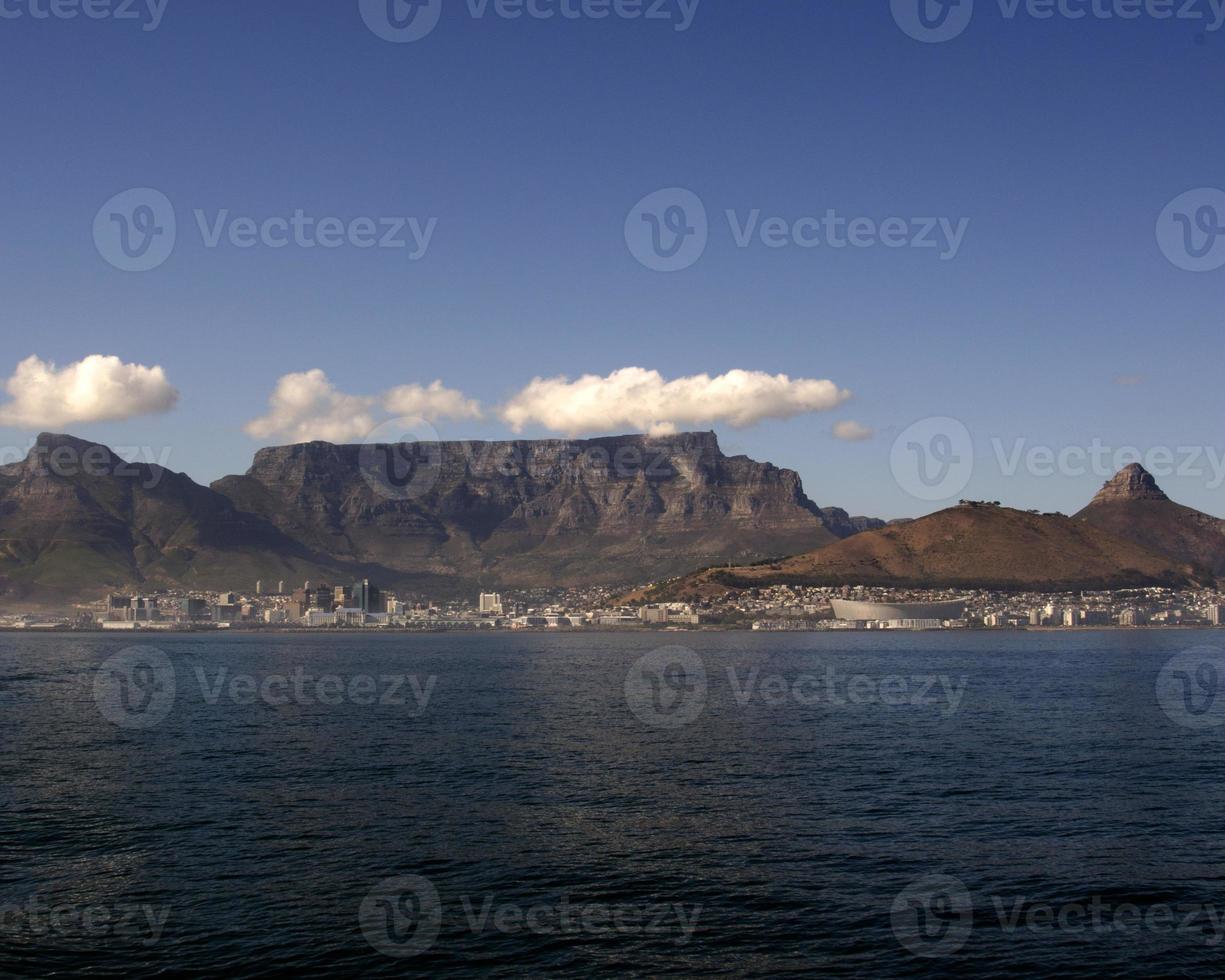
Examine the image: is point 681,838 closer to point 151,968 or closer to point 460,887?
point 460,887

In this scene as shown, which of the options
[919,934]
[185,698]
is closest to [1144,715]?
[919,934]
